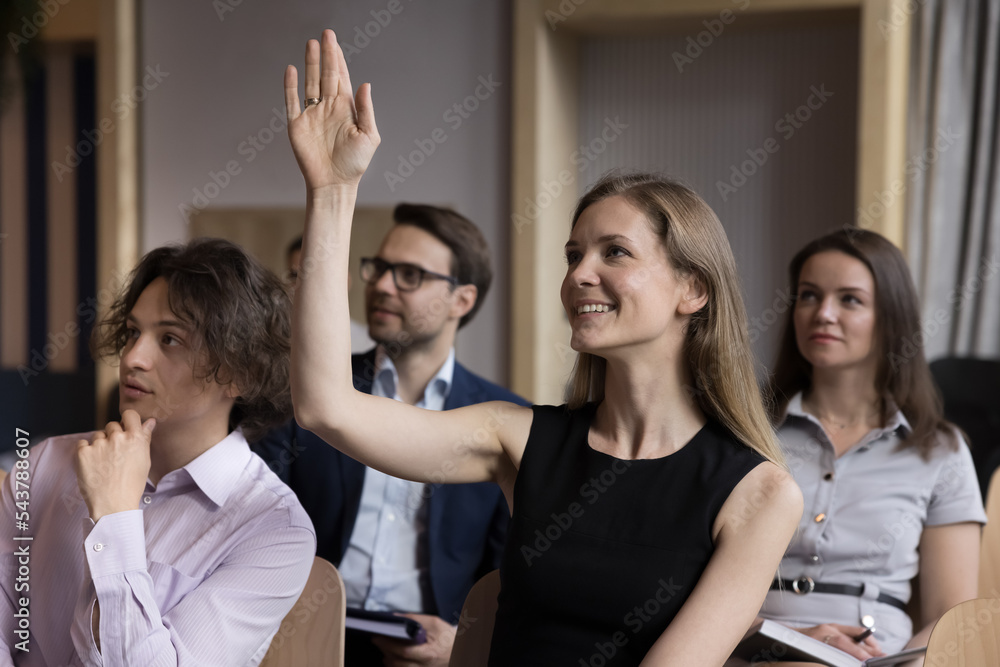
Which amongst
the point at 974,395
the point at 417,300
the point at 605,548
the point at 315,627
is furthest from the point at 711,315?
the point at 974,395

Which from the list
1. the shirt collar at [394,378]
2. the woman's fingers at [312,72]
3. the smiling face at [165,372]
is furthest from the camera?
the shirt collar at [394,378]

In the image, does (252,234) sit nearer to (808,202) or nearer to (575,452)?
(808,202)

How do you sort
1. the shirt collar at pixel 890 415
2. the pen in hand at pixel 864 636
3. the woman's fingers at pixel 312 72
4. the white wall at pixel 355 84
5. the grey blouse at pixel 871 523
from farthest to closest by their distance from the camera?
the white wall at pixel 355 84, the shirt collar at pixel 890 415, the grey blouse at pixel 871 523, the pen in hand at pixel 864 636, the woman's fingers at pixel 312 72

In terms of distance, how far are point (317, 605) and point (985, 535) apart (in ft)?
5.26

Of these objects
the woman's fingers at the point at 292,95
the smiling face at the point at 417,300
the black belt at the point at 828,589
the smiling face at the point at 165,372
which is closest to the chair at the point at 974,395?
the black belt at the point at 828,589

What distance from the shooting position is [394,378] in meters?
2.44

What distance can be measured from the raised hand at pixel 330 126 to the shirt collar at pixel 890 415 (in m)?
1.37

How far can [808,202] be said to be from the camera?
3949 mm

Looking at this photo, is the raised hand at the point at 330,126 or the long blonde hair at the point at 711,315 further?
the long blonde hair at the point at 711,315

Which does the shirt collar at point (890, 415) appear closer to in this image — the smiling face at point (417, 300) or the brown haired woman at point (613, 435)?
the brown haired woman at point (613, 435)

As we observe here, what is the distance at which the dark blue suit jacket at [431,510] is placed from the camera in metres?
2.18

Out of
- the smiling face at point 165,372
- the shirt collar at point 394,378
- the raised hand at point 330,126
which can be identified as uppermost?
the raised hand at point 330,126

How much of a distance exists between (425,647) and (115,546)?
850 millimetres

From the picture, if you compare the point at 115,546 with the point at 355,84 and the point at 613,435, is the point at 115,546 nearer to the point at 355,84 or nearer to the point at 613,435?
the point at 613,435
